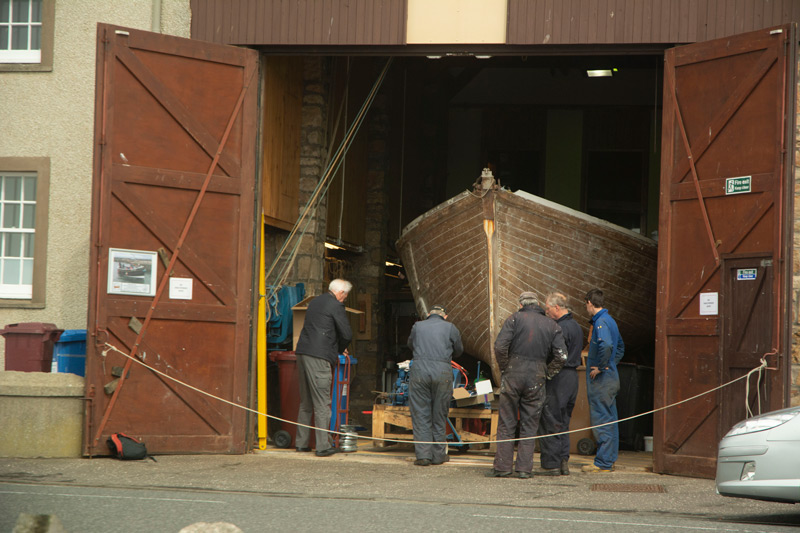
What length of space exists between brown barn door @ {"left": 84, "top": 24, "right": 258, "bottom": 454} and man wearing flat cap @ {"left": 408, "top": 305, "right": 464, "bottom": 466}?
1964 millimetres

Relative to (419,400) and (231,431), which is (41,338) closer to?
(231,431)

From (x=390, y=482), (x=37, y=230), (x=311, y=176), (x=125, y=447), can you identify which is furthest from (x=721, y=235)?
(x=37, y=230)

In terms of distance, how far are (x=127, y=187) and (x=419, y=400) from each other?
3910mm

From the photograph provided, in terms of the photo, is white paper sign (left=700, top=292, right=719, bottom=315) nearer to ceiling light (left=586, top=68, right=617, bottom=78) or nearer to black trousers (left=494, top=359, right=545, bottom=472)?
black trousers (left=494, top=359, right=545, bottom=472)

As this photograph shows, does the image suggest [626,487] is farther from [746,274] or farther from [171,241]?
Answer: [171,241]

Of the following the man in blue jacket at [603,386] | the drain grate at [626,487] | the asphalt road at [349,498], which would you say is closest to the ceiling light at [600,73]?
the man in blue jacket at [603,386]

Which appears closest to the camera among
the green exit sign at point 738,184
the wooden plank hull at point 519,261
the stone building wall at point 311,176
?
the green exit sign at point 738,184

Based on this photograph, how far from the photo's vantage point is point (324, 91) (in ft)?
49.3

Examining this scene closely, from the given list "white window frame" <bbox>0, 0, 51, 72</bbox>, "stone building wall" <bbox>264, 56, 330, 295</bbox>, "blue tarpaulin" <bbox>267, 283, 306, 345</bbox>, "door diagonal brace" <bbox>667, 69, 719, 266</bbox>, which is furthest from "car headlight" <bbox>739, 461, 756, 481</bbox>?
"white window frame" <bbox>0, 0, 51, 72</bbox>

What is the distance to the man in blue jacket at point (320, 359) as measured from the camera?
11.5 m

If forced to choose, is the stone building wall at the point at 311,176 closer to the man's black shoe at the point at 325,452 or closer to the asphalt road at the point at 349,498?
the man's black shoe at the point at 325,452

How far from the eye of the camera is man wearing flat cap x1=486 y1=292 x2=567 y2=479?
9.89m

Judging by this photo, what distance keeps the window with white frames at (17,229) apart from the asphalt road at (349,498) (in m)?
3.24

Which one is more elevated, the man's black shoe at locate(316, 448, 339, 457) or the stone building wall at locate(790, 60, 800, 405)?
the stone building wall at locate(790, 60, 800, 405)
